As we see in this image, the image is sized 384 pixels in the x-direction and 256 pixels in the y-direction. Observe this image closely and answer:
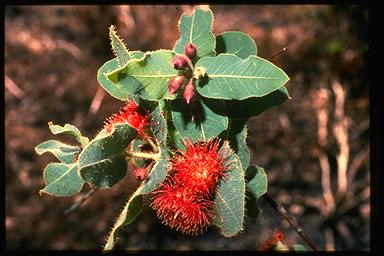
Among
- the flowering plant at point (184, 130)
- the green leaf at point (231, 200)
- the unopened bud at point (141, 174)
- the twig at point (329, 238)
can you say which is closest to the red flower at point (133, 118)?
the flowering plant at point (184, 130)

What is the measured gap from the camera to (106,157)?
124 cm

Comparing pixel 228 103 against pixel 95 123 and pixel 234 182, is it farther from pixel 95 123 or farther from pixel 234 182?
pixel 95 123

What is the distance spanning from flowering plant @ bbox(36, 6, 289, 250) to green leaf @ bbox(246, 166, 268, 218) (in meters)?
0.08

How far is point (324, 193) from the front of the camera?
3613mm

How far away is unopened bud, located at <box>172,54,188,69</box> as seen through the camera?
47.8 inches

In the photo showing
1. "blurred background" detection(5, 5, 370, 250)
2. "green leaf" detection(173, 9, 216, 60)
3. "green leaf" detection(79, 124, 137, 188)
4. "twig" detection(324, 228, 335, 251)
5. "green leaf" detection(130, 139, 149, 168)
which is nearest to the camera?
"green leaf" detection(79, 124, 137, 188)

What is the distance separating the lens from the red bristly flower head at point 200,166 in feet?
4.11

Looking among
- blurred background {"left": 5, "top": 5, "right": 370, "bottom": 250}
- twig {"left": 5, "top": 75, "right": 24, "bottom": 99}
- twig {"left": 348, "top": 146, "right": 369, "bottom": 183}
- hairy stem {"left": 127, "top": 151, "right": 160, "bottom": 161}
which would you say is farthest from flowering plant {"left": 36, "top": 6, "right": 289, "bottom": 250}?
twig {"left": 5, "top": 75, "right": 24, "bottom": 99}

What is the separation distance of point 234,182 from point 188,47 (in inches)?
14.8

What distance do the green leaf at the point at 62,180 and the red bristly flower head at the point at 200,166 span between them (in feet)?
0.94

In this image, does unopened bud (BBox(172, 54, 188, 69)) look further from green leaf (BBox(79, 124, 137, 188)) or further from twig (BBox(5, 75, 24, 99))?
twig (BBox(5, 75, 24, 99))

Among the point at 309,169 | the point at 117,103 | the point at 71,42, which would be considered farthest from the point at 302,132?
the point at 71,42

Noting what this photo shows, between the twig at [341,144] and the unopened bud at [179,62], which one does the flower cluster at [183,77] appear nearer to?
the unopened bud at [179,62]

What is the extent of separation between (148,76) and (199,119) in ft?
0.61
